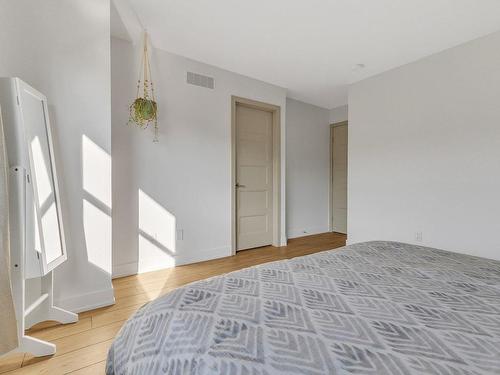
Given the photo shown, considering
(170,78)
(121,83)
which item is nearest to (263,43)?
(170,78)

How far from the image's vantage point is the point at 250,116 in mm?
3781

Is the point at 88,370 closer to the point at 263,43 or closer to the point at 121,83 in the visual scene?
the point at 121,83

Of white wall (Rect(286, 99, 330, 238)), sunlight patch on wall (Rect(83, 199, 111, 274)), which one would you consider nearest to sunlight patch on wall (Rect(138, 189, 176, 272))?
sunlight patch on wall (Rect(83, 199, 111, 274))

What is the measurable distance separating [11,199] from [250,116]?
2.97 metres

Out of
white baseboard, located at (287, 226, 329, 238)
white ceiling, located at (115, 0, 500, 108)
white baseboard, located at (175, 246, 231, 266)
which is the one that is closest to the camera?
white ceiling, located at (115, 0, 500, 108)

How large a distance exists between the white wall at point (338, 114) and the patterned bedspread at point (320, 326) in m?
4.21

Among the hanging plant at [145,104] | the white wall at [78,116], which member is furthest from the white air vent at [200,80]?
the white wall at [78,116]

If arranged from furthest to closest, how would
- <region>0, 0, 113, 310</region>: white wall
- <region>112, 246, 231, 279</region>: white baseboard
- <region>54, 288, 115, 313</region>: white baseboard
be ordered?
<region>112, 246, 231, 279</region>: white baseboard, <region>54, 288, 115, 313</region>: white baseboard, <region>0, 0, 113, 310</region>: white wall

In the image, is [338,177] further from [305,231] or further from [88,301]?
[88,301]

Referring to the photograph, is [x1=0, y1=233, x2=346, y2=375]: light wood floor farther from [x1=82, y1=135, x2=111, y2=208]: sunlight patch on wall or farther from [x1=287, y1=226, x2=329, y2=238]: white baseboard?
[x1=287, y1=226, x2=329, y2=238]: white baseboard

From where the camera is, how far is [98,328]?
5.65ft

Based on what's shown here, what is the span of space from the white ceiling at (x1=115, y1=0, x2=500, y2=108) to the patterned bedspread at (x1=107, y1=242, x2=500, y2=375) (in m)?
2.23

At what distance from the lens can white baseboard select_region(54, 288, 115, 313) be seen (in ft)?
6.12

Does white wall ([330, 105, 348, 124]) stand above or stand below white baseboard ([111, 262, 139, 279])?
above
